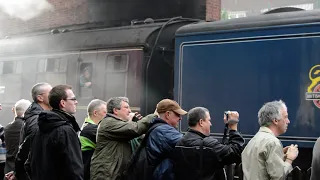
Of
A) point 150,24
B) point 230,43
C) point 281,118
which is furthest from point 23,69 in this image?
point 281,118

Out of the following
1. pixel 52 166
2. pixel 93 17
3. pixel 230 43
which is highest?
→ pixel 93 17

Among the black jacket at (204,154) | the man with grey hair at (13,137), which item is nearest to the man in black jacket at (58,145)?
the black jacket at (204,154)

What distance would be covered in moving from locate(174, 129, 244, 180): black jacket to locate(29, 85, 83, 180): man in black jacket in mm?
1031

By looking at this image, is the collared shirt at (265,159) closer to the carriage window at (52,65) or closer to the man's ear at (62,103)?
the man's ear at (62,103)

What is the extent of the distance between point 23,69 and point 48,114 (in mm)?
7647

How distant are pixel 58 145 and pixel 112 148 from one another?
54.0 inches

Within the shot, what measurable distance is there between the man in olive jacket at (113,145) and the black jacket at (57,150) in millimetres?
1144

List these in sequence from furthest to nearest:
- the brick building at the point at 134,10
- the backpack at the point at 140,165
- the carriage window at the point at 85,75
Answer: the brick building at the point at 134,10
the carriage window at the point at 85,75
the backpack at the point at 140,165

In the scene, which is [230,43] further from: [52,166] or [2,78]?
[2,78]

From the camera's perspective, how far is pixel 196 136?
17.4ft

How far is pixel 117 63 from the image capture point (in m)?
10.1

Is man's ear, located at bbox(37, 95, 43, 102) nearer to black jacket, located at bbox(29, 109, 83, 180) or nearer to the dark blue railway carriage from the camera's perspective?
black jacket, located at bbox(29, 109, 83, 180)

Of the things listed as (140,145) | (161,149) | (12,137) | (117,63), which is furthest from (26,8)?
(161,149)

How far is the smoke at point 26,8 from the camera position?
17078mm
